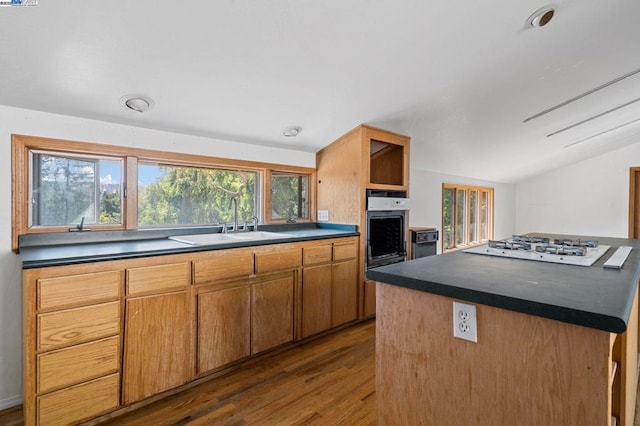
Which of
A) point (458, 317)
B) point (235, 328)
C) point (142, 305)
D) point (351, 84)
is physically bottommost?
point (235, 328)

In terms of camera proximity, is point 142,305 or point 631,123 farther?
point 631,123

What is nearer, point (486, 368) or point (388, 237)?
point (486, 368)

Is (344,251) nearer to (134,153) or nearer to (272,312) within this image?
(272,312)

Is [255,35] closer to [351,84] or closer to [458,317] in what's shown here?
[351,84]

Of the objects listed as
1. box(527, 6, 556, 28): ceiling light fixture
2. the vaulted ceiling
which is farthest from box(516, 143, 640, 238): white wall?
box(527, 6, 556, 28): ceiling light fixture

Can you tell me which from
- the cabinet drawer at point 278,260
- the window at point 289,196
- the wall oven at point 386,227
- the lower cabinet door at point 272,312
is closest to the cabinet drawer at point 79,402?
the lower cabinet door at point 272,312

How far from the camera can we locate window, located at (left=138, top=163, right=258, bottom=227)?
2.42 meters

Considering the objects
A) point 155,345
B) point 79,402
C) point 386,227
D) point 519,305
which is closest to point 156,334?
point 155,345

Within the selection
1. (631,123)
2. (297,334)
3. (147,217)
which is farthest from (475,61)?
(631,123)

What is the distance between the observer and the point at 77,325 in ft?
5.11

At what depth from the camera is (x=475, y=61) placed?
2.21 meters

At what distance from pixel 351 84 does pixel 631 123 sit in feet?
15.6

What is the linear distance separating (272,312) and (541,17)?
2628 millimetres

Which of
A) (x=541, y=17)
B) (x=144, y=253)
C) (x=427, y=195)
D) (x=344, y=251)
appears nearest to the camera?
(x=144, y=253)
